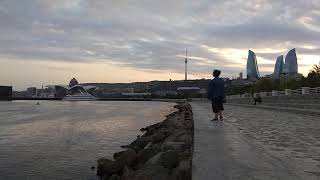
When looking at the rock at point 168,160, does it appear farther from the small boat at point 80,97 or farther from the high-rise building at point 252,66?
the high-rise building at point 252,66

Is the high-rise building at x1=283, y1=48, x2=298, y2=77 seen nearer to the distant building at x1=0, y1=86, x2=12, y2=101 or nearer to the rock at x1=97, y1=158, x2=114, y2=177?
the distant building at x1=0, y1=86, x2=12, y2=101

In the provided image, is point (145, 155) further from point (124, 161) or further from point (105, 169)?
point (105, 169)

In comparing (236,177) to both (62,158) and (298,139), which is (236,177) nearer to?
(298,139)

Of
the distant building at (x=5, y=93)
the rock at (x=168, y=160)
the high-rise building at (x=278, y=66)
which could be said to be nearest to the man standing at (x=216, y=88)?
the rock at (x=168, y=160)

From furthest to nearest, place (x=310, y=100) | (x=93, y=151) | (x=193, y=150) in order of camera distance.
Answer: (x=310, y=100) → (x=93, y=151) → (x=193, y=150)

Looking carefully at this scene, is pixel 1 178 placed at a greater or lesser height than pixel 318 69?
lesser

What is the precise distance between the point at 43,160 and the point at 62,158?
0.68 m

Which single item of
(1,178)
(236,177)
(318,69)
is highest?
(318,69)

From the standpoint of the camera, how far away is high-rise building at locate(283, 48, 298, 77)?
462ft

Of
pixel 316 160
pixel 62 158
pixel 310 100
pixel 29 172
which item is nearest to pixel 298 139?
pixel 316 160

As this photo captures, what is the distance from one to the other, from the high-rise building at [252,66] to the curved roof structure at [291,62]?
3968 cm

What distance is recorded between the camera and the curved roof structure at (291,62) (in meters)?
141

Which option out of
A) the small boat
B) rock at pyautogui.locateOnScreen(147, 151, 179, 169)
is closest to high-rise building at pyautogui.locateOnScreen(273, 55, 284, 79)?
the small boat

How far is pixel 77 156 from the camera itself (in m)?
15.7
